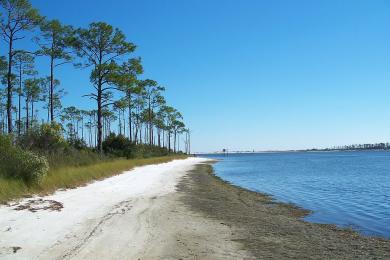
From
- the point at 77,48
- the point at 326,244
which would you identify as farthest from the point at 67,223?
the point at 77,48

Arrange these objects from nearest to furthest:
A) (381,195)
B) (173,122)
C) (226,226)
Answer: (226,226)
(381,195)
(173,122)

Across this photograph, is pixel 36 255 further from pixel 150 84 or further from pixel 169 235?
pixel 150 84

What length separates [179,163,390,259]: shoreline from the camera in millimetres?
10211

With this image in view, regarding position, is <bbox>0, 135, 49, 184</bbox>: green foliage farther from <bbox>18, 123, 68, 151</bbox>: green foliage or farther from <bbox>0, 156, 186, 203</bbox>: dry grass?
<bbox>18, 123, 68, 151</bbox>: green foliage

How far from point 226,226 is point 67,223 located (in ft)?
14.2

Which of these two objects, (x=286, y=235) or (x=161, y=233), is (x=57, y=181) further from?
(x=286, y=235)

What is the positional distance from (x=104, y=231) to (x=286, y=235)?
4.63 m

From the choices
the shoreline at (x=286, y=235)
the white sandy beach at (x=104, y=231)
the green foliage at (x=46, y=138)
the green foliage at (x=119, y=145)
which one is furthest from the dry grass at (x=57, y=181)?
the green foliage at (x=119, y=145)

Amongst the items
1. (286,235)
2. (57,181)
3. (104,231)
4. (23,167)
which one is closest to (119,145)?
(57,181)

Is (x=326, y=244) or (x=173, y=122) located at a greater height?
(x=173, y=122)

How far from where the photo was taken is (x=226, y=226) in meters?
13.3

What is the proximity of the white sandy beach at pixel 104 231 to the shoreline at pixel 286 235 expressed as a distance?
65 centimetres

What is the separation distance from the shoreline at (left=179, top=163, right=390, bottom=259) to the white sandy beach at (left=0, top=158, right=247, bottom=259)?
654 millimetres

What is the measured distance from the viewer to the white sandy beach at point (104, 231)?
9.45 m
